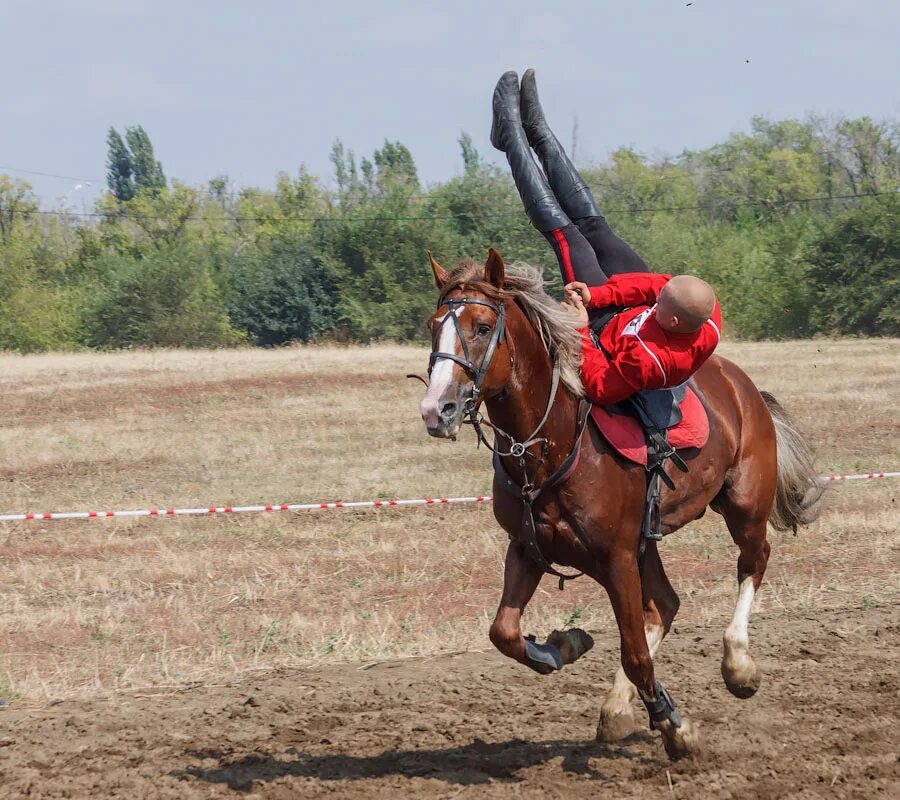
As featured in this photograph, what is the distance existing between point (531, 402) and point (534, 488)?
384 millimetres

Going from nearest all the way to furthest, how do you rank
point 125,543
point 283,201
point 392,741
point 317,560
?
1. point 392,741
2. point 317,560
3. point 125,543
4. point 283,201

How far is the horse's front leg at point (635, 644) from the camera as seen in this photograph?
5270mm

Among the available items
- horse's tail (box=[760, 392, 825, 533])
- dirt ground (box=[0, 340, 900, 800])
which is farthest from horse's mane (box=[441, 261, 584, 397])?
horse's tail (box=[760, 392, 825, 533])

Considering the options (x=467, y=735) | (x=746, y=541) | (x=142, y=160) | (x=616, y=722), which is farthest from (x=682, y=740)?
(x=142, y=160)

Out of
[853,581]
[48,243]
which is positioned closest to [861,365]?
[853,581]

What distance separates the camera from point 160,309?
46.4 meters

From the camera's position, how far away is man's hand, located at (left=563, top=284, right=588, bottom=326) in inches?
215

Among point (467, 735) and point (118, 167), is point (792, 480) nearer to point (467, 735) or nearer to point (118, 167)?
point (467, 735)

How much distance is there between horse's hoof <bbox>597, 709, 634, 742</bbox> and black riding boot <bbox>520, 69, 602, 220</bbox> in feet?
10.4

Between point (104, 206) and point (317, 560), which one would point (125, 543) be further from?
point (104, 206)

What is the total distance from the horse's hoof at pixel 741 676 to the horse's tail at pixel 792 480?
4.82 feet

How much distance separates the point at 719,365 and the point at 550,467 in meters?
2.02

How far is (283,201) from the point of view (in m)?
85.1

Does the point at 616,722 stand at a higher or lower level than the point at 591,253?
lower
